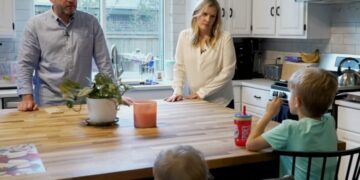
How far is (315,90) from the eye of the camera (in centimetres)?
170

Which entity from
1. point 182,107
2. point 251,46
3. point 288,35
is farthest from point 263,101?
point 182,107

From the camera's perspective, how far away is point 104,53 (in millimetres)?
2930

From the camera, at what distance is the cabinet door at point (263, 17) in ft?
14.7

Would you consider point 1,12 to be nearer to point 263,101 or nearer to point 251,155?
point 263,101

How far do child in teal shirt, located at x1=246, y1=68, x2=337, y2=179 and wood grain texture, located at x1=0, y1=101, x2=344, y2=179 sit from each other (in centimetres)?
7

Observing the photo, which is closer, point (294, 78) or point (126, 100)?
point (294, 78)

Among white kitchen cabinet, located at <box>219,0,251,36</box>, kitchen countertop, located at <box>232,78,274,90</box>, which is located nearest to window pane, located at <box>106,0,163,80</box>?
white kitchen cabinet, located at <box>219,0,251,36</box>

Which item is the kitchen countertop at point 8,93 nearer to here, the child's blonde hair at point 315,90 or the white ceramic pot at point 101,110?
the white ceramic pot at point 101,110

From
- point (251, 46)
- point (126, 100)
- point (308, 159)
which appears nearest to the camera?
point (308, 159)

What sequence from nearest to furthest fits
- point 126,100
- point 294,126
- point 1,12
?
point 294,126
point 126,100
point 1,12

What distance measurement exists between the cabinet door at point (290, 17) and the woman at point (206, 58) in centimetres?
130

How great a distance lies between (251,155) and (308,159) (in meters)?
0.21

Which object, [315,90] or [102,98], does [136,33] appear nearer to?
[102,98]

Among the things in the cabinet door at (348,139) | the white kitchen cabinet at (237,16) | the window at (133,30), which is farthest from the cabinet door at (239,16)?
the cabinet door at (348,139)
